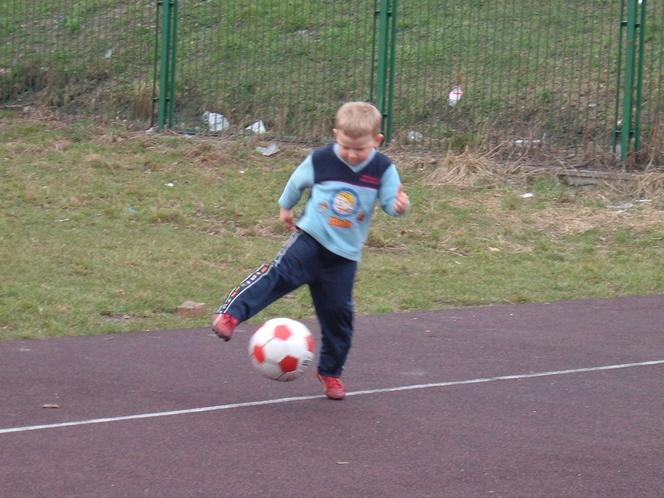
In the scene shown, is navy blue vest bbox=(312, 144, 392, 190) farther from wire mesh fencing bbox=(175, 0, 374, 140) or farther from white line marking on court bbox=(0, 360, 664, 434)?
wire mesh fencing bbox=(175, 0, 374, 140)

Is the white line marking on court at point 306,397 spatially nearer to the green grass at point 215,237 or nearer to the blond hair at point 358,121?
the blond hair at point 358,121

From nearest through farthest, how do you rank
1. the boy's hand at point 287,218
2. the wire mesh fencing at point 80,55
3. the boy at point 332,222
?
1. the boy at point 332,222
2. the boy's hand at point 287,218
3. the wire mesh fencing at point 80,55

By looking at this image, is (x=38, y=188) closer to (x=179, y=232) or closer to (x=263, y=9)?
(x=179, y=232)

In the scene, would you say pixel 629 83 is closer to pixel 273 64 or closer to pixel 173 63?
pixel 273 64

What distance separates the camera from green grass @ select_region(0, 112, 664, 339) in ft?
29.3

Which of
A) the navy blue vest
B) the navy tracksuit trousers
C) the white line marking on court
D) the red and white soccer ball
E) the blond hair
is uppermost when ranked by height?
the blond hair

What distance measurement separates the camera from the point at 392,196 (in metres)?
6.09

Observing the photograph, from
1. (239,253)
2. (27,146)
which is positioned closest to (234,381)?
(239,253)

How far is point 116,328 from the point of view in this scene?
8.01 m

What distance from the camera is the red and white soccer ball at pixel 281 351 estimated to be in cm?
609

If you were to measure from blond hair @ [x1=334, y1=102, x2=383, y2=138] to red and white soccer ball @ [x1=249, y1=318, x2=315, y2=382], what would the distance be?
1.09 meters

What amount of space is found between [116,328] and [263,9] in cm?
1111

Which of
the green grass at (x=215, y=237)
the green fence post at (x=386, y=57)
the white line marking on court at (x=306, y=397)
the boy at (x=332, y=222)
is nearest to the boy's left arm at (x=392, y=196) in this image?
the boy at (x=332, y=222)

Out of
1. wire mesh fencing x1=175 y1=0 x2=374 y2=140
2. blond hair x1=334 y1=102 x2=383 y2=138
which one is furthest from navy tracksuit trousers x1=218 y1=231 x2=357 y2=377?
wire mesh fencing x1=175 y1=0 x2=374 y2=140
